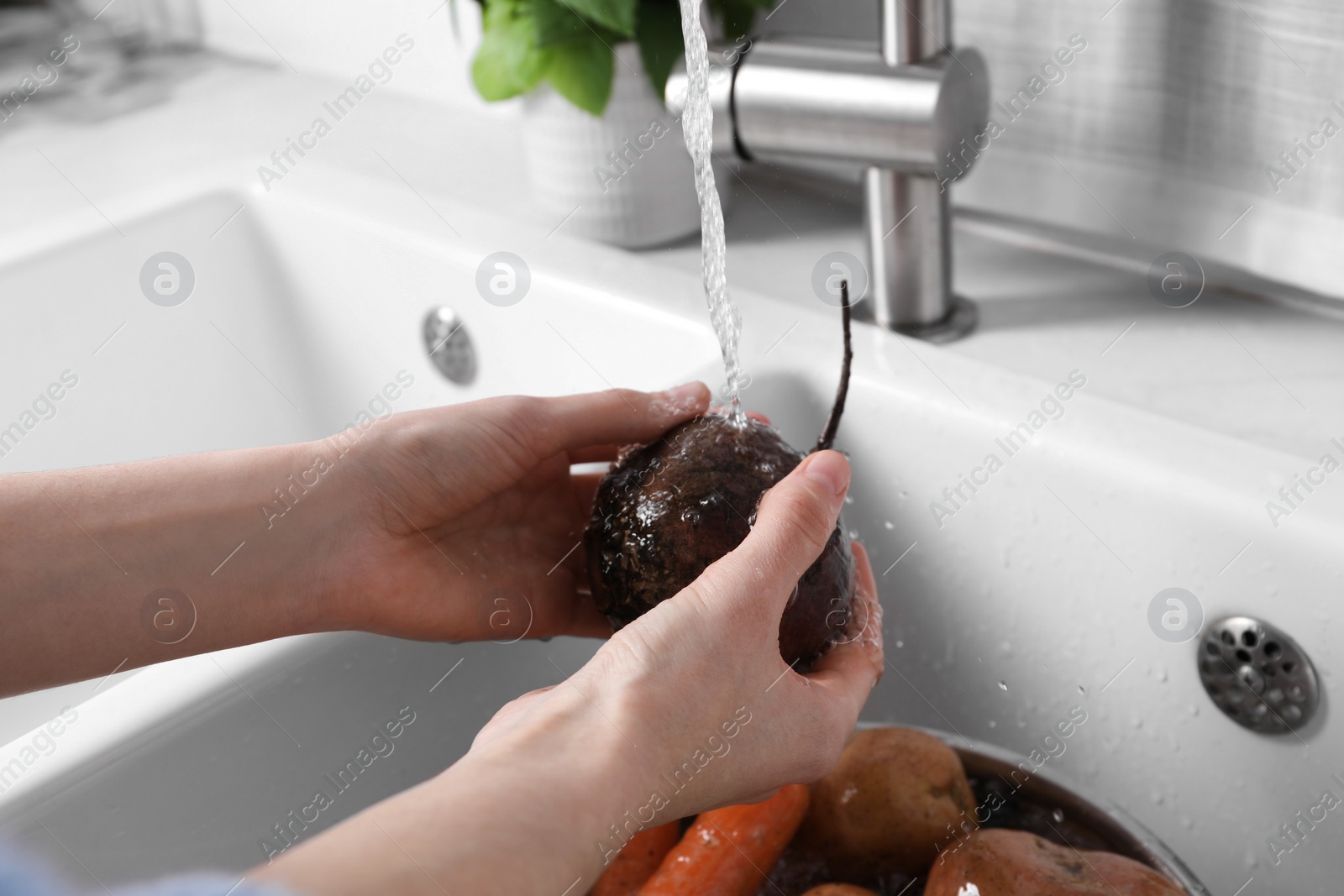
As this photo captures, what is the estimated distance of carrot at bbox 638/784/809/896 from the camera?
0.65 meters

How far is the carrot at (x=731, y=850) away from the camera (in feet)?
2.13

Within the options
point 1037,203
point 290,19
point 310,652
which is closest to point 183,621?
point 310,652

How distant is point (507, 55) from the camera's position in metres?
1.01

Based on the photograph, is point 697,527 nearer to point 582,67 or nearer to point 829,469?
point 829,469

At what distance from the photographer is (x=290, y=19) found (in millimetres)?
1610

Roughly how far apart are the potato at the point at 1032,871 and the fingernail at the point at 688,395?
28cm

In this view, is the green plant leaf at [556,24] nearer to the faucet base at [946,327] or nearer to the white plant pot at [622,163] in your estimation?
the white plant pot at [622,163]

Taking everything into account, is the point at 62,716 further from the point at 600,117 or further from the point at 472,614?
the point at 600,117

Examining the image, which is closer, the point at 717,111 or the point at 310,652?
the point at 310,652

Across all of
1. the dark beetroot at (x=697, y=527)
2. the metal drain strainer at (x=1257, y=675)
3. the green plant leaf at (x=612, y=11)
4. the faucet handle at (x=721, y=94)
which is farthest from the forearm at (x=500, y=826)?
the green plant leaf at (x=612, y=11)

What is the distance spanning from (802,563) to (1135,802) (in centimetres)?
36

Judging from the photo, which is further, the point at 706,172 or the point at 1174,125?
the point at 1174,125

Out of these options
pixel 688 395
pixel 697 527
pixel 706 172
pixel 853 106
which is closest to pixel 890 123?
pixel 853 106

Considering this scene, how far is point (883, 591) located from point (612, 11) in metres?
0.50
